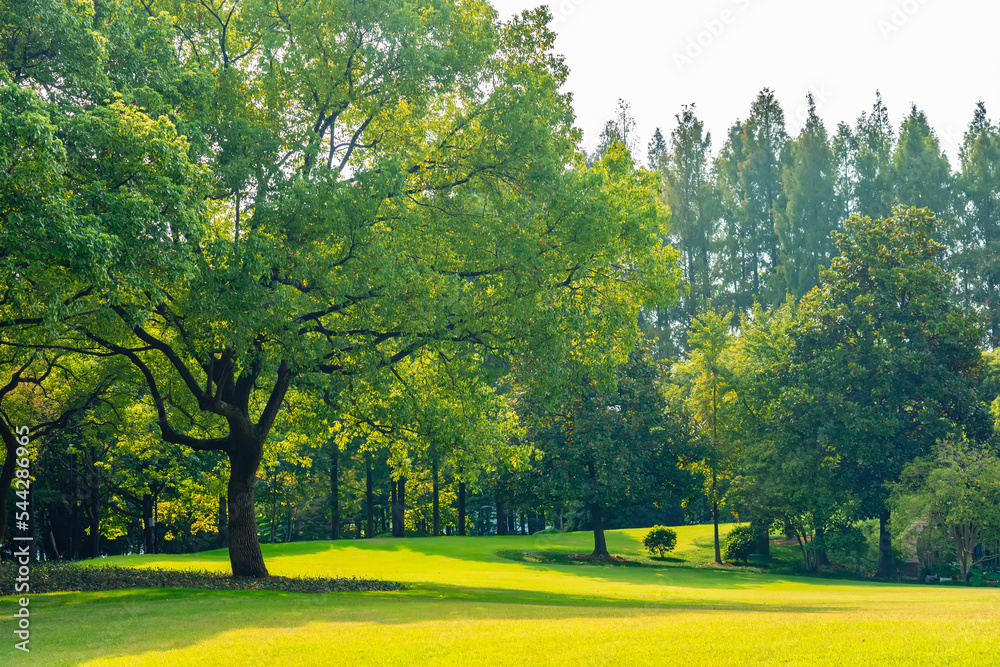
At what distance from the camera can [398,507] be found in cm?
5056

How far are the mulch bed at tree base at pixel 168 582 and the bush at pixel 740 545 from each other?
24.3 meters

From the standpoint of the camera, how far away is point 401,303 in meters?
17.8

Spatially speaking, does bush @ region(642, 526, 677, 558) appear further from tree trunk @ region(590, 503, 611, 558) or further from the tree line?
the tree line

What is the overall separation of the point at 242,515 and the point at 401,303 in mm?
8089

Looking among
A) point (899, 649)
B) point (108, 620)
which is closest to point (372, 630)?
point (108, 620)

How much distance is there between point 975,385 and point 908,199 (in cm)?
2625

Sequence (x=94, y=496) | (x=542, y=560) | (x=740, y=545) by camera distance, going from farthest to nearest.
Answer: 1. (x=740, y=545)
2. (x=94, y=496)
3. (x=542, y=560)

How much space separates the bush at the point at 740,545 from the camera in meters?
39.8

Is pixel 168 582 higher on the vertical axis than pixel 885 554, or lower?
higher

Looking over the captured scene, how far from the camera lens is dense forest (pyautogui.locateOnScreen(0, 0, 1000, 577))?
14.1 meters

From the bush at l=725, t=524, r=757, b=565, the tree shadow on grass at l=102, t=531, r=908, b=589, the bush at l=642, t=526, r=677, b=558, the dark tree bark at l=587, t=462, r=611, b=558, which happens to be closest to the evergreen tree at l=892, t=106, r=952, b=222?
the bush at l=725, t=524, r=757, b=565

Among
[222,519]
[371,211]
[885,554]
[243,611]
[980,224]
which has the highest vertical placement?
[980,224]

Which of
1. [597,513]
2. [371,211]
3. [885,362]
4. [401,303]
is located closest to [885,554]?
[885,362]

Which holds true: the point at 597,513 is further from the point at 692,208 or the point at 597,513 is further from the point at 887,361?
the point at 692,208
